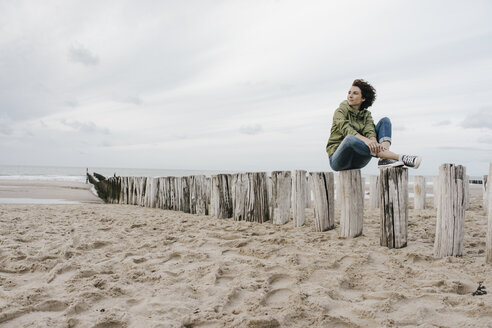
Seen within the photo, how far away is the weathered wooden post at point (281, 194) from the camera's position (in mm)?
4734

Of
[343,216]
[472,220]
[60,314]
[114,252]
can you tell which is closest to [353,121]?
[343,216]

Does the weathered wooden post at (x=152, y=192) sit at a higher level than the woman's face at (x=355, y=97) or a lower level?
lower

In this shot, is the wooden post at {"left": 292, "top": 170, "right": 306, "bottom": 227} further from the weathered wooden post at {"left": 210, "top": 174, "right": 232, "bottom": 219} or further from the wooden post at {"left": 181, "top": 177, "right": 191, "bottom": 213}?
the wooden post at {"left": 181, "top": 177, "right": 191, "bottom": 213}

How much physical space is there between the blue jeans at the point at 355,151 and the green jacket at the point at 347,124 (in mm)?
122

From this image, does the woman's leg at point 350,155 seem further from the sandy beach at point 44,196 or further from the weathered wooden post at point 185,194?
the sandy beach at point 44,196

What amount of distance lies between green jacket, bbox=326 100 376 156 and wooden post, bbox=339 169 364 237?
55 centimetres

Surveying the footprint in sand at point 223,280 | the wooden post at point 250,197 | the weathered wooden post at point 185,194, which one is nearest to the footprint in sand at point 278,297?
the footprint in sand at point 223,280

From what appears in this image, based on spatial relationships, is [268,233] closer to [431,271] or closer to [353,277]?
[353,277]

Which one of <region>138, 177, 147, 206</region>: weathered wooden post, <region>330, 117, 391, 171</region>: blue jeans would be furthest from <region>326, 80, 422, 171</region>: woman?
<region>138, 177, 147, 206</region>: weathered wooden post

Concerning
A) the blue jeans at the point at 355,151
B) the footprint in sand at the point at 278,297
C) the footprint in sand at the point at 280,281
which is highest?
the blue jeans at the point at 355,151

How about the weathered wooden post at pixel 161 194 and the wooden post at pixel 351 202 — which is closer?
the wooden post at pixel 351 202

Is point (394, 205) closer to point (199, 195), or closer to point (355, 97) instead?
point (355, 97)

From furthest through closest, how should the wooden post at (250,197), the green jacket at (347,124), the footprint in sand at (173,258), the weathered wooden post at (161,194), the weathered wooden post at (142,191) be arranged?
the weathered wooden post at (142,191), the weathered wooden post at (161,194), the wooden post at (250,197), the green jacket at (347,124), the footprint in sand at (173,258)

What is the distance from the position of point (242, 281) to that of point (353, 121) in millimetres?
2585
